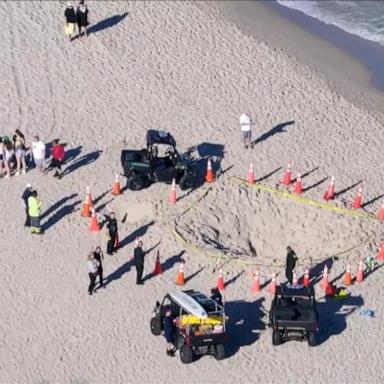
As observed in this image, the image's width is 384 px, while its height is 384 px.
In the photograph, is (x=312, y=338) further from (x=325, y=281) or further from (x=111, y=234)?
(x=111, y=234)

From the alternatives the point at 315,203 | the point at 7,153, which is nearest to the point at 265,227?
the point at 315,203

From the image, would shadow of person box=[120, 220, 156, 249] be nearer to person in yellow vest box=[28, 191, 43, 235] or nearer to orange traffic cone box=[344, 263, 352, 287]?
person in yellow vest box=[28, 191, 43, 235]

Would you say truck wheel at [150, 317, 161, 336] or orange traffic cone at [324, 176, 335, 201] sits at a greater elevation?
orange traffic cone at [324, 176, 335, 201]

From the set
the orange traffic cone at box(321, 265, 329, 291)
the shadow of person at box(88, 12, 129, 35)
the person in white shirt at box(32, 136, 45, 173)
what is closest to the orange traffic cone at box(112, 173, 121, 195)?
the person in white shirt at box(32, 136, 45, 173)

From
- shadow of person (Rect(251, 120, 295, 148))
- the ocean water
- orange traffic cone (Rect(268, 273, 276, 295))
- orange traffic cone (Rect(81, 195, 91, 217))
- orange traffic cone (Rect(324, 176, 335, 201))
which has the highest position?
orange traffic cone (Rect(324, 176, 335, 201))

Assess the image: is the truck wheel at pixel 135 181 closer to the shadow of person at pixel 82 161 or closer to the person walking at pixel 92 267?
the shadow of person at pixel 82 161

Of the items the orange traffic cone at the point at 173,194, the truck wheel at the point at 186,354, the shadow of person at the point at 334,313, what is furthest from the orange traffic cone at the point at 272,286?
the orange traffic cone at the point at 173,194

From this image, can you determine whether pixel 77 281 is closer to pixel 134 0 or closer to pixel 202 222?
pixel 202 222

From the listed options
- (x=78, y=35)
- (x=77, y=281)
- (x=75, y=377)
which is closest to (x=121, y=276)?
(x=77, y=281)
